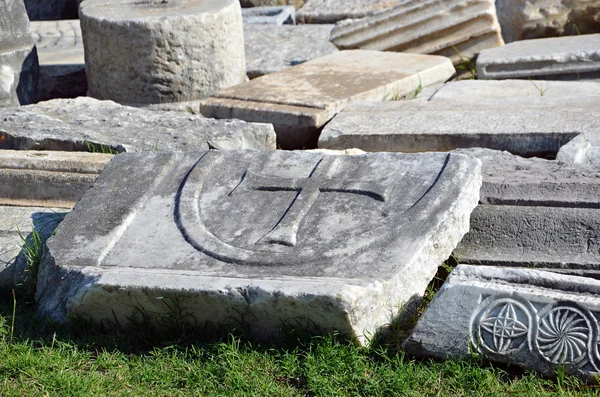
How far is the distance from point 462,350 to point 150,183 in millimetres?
A: 1316

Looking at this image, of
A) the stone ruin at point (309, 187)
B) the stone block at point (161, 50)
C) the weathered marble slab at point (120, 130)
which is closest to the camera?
the stone ruin at point (309, 187)

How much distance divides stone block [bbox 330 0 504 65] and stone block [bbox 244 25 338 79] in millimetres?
249

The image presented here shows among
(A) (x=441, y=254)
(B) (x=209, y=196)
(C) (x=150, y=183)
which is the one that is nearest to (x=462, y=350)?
(A) (x=441, y=254)

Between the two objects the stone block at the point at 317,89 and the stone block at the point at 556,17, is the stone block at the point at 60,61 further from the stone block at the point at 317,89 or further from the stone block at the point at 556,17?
the stone block at the point at 556,17

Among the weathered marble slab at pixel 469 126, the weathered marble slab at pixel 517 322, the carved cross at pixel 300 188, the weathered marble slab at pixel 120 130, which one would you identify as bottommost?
the weathered marble slab at pixel 469 126

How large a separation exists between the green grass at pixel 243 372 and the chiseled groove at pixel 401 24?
3.64 metres

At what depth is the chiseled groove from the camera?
224 inches

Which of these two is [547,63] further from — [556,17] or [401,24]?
[401,24]

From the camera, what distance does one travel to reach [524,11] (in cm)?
582

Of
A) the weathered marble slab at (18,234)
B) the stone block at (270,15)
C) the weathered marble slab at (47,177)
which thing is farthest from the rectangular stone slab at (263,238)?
the stone block at (270,15)

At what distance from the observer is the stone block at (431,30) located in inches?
223

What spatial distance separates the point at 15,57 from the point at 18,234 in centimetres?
227

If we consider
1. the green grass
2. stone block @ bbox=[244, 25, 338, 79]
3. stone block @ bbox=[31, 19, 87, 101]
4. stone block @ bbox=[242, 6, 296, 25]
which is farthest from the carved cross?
stone block @ bbox=[242, 6, 296, 25]

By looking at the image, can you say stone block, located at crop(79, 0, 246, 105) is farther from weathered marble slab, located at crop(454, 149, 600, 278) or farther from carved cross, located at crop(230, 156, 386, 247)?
weathered marble slab, located at crop(454, 149, 600, 278)
